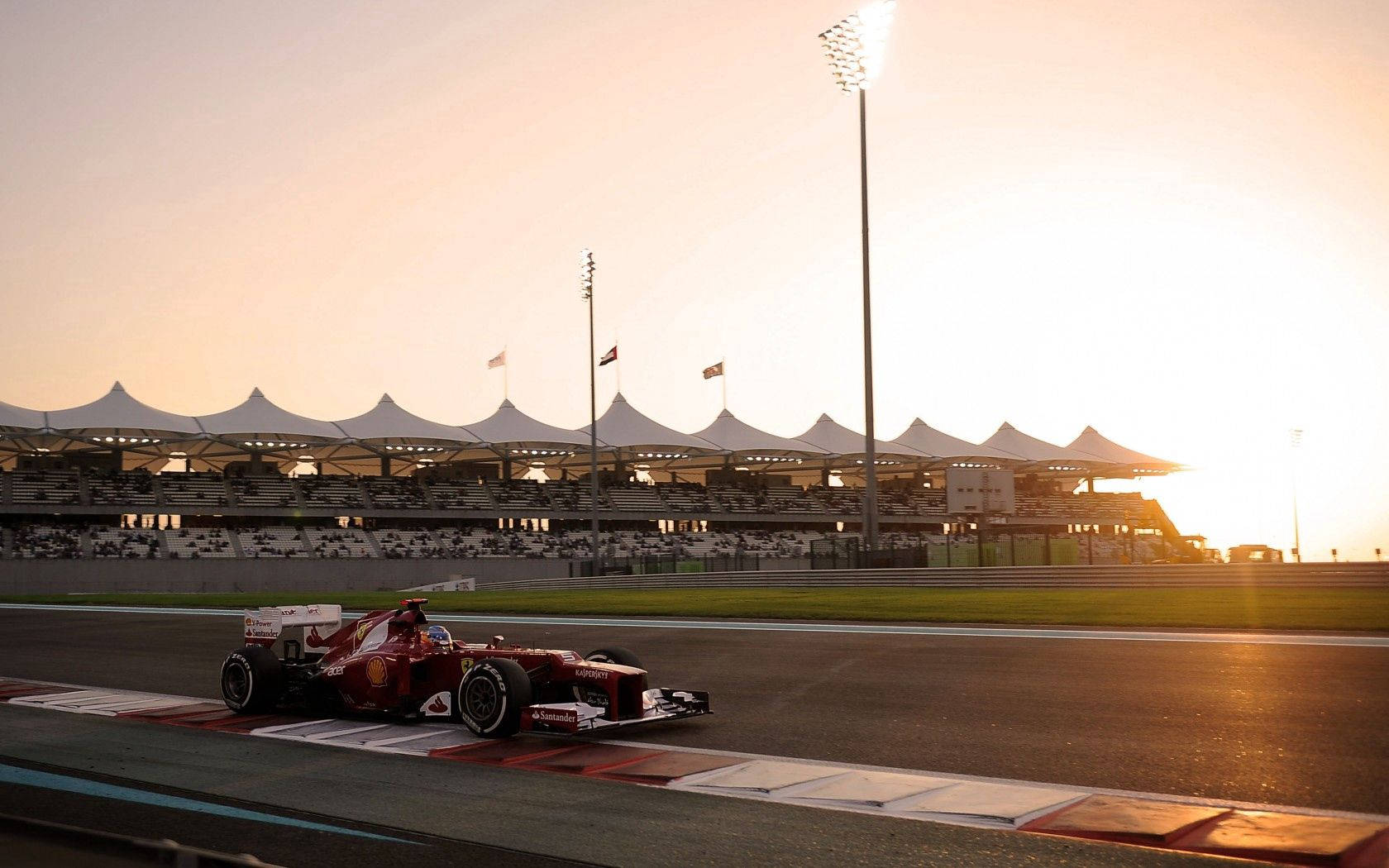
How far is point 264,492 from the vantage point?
64750mm

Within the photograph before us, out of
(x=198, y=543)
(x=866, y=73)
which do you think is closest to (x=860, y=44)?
(x=866, y=73)

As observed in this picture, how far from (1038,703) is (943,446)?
68321 millimetres

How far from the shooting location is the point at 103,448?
65188 millimetres

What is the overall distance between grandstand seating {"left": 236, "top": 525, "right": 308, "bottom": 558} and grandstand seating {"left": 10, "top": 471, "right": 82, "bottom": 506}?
8698mm

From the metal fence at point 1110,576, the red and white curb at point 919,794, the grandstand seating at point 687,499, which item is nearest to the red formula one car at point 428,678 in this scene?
the red and white curb at point 919,794

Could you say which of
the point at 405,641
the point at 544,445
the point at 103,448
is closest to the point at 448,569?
the point at 544,445

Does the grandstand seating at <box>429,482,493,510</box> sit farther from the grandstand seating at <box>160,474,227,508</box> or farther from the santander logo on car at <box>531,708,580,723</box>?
the santander logo on car at <box>531,708,580,723</box>

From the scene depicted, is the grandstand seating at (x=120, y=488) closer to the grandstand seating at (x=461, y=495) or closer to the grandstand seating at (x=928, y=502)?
the grandstand seating at (x=461, y=495)

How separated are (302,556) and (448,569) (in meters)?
7.20

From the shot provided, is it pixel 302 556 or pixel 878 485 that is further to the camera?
pixel 878 485

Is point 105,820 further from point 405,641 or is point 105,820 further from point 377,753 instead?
point 405,641

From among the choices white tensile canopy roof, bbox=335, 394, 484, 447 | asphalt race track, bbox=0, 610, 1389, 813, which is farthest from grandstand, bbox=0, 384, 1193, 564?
asphalt race track, bbox=0, 610, 1389, 813

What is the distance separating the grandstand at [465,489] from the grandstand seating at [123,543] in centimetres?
11

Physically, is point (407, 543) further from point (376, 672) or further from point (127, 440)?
point (376, 672)
